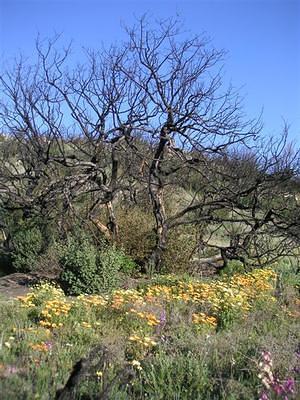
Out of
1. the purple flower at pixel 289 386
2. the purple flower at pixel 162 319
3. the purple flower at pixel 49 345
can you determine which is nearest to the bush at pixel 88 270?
the purple flower at pixel 162 319

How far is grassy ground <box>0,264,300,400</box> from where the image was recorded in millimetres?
4062

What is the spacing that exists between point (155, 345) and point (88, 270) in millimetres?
4103

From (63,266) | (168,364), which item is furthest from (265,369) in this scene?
(63,266)

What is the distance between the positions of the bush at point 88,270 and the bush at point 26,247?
5.65 feet

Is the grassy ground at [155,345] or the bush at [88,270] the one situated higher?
the bush at [88,270]

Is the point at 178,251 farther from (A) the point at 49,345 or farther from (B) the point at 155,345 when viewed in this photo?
(A) the point at 49,345

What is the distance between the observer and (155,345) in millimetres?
5188

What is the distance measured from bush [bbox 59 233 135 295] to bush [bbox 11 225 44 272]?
5.65 ft

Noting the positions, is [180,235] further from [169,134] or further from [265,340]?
[265,340]

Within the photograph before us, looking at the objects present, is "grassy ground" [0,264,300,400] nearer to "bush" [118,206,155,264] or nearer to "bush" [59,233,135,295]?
"bush" [59,233,135,295]

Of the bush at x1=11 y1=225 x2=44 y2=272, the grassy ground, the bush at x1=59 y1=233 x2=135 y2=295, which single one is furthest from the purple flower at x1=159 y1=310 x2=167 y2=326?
the bush at x1=11 y1=225 x2=44 y2=272

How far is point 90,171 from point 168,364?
7.37 metres

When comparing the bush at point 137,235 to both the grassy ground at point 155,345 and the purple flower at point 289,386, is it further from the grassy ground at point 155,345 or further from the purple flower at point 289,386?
the purple flower at point 289,386

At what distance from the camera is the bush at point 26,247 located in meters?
11.3
